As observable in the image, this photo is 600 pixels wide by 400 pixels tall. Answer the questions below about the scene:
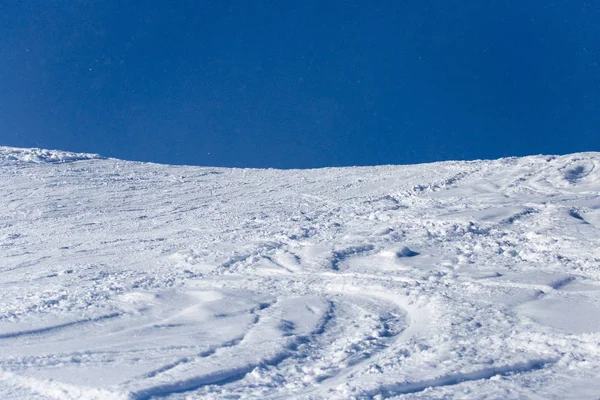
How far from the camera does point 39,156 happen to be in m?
18.7

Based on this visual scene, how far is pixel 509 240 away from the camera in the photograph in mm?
8172

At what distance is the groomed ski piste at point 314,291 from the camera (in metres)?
3.85

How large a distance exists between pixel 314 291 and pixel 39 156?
1480 centimetres

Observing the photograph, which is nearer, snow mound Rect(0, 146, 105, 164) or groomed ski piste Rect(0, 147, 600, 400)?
groomed ski piste Rect(0, 147, 600, 400)

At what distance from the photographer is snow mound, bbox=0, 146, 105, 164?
18.3 metres

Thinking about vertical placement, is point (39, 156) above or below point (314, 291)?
above

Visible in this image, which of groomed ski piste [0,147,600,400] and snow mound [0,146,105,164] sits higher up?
snow mound [0,146,105,164]

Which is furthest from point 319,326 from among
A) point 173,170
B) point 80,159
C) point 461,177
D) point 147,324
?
point 80,159

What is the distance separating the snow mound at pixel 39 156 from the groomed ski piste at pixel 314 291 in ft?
17.1

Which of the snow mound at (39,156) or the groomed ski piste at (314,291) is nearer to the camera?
the groomed ski piste at (314,291)

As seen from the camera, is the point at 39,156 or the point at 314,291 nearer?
the point at 314,291

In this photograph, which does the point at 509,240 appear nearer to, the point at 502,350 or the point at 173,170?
the point at 502,350

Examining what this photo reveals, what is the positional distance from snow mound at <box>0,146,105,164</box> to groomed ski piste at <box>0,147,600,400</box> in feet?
17.1

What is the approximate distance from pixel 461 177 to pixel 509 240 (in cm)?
539
